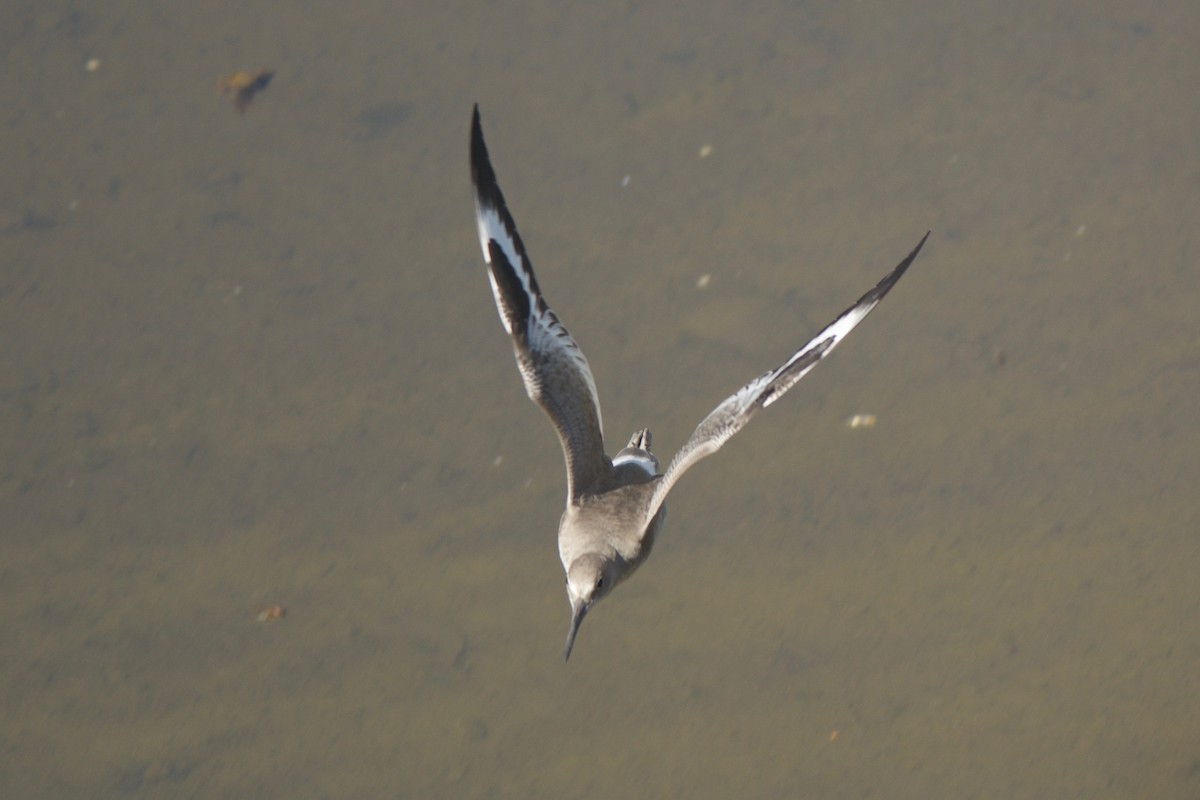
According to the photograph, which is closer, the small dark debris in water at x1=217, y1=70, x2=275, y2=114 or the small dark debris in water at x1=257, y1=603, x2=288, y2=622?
the small dark debris in water at x1=257, y1=603, x2=288, y2=622

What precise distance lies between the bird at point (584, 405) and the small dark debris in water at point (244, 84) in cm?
266

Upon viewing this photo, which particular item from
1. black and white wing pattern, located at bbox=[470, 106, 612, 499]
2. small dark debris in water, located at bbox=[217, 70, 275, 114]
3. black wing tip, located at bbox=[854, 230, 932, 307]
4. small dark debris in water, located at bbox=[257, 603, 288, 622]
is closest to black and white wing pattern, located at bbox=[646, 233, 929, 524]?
black wing tip, located at bbox=[854, 230, 932, 307]

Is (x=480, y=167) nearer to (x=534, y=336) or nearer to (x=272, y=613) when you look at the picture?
(x=534, y=336)

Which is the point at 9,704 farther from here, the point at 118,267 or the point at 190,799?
the point at 118,267

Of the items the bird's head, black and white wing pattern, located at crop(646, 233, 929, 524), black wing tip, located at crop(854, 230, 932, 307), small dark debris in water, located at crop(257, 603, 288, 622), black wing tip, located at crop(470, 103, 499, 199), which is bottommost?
small dark debris in water, located at crop(257, 603, 288, 622)

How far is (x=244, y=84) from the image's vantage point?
18.3 ft

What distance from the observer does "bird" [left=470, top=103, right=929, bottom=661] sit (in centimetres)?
319

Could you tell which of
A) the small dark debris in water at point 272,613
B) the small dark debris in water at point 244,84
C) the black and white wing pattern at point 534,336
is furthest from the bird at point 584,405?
the small dark debris in water at point 244,84

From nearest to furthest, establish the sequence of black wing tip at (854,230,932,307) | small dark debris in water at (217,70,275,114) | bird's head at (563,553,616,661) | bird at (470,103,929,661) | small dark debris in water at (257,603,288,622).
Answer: black wing tip at (854,230,932,307) < bird at (470,103,929,661) < bird's head at (563,553,616,661) < small dark debris in water at (257,603,288,622) < small dark debris in water at (217,70,275,114)

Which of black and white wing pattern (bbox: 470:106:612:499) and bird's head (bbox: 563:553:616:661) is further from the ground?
black and white wing pattern (bbox: 470:106:612:499)

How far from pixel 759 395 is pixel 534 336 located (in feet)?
2.13

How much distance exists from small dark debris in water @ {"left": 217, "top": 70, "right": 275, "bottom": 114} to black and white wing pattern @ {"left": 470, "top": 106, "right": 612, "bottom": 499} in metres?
2.61

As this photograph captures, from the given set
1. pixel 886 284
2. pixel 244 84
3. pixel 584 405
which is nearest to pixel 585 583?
pixel 584 405

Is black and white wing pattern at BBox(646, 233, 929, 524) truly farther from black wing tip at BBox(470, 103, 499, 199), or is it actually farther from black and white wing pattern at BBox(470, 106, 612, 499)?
black wing tip at BBox(470, 103, 499, 199)
